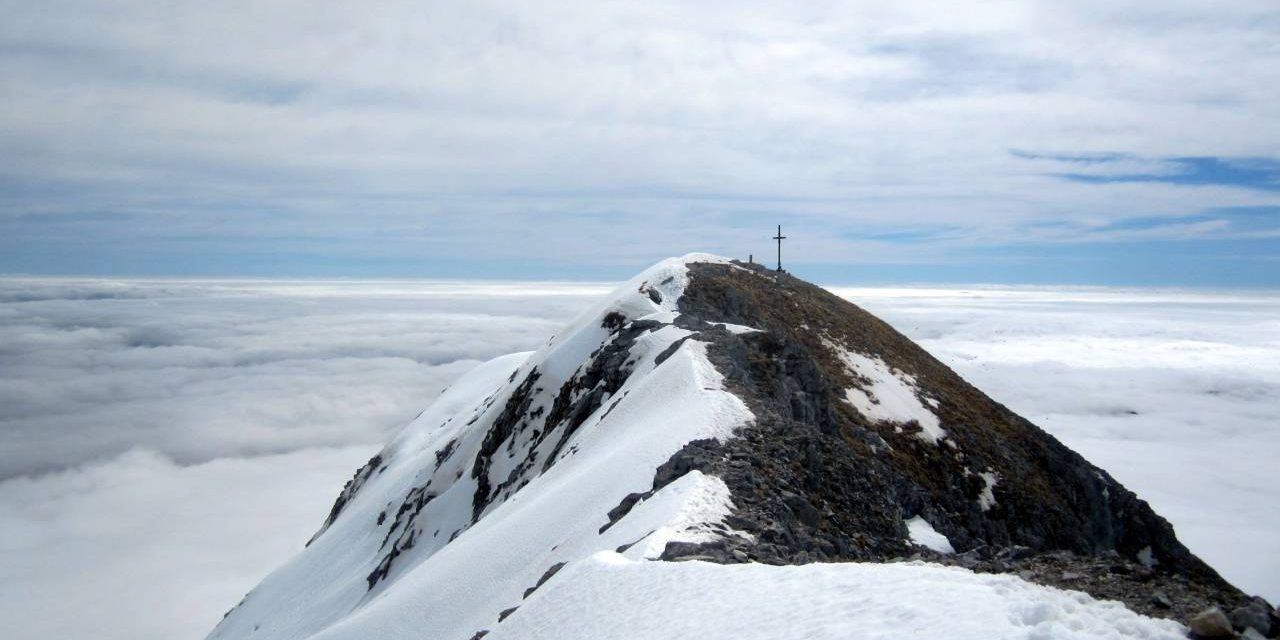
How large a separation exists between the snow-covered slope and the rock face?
4.02 feet

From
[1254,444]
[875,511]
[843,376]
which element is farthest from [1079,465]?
[1254,444]

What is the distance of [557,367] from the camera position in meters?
35.7

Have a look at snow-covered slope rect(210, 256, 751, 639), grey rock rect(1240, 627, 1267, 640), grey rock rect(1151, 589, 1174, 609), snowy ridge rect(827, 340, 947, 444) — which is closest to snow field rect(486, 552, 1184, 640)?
grey rock rect(1240, 627, 1267, 640)

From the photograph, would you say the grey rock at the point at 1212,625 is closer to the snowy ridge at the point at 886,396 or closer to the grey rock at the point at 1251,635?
the grey rock at the point at 1251,635

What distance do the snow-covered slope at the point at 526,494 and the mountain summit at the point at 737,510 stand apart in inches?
4.5

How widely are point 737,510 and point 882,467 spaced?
10518 millimetres

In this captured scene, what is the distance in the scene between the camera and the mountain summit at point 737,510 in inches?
365

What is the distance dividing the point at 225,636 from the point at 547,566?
134ft

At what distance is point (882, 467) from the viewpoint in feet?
76.1

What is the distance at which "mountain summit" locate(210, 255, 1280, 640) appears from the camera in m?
9.27

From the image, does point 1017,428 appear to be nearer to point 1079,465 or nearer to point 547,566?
point 1079,465

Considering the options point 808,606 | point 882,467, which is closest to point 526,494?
point 882,467

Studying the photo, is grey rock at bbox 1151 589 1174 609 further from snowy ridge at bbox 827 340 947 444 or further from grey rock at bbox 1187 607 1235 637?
snowy ridge at bbox 827 340 947 444

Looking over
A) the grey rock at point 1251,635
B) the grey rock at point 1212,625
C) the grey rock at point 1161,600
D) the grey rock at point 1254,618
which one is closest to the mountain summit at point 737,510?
the grey rock at point 1161,600
